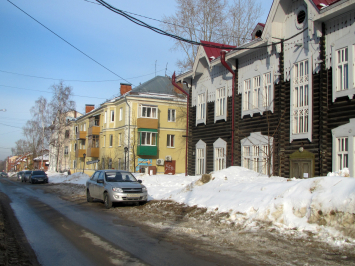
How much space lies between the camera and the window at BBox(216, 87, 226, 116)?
21.6 metres

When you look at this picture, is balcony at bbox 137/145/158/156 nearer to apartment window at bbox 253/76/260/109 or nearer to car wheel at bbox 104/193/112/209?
apartment window at bbox 253/76/260/109

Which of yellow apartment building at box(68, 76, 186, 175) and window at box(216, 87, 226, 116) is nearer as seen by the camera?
window at box(216, 87, 226, 116)

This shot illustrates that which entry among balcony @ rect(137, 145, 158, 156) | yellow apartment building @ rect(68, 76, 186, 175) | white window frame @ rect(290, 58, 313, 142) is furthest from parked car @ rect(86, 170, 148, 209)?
balcony @ rect(137, 145, 158, 156)

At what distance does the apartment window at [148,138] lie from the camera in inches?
1535

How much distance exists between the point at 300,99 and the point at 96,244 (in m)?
11.7

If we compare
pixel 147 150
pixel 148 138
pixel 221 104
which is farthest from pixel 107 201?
pixel 148 138

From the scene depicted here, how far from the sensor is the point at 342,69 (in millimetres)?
13695

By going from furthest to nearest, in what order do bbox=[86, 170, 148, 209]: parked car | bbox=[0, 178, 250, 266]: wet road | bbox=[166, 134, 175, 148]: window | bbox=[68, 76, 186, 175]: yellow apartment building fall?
bbox=[166, 134, 175, 148]: window, bbox=[68, 76, 186, 175]: yellow apartment building, bbox=[86, 170, 148, 209]: parked car, bbox=[0, 178, 250, 266]: wet road

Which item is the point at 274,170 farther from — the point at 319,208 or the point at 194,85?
the point at 194,85

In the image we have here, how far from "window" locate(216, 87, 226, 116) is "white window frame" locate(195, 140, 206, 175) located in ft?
9.00

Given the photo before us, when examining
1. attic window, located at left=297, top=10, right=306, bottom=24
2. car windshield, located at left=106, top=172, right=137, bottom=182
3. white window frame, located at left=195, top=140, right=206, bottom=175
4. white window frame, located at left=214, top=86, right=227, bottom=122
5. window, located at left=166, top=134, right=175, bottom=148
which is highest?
attic window, located at left=297, top=10, right=306, bottom=24

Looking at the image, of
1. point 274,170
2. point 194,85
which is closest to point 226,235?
point 274,170

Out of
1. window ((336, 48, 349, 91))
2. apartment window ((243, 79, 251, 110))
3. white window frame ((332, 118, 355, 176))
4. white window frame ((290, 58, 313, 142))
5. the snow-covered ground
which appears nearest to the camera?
the snow-covered ground

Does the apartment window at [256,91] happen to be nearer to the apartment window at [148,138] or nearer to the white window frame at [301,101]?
the white window frame at [301,101]
